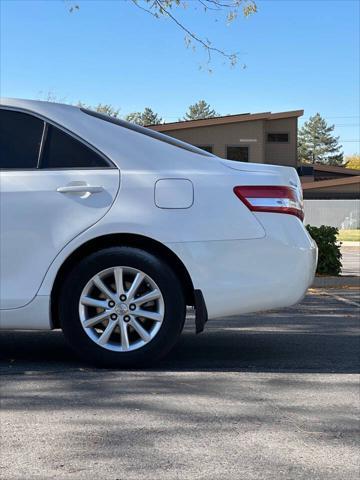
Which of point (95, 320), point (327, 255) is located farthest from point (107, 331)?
point (327, 255)

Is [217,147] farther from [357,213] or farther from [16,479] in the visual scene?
[16,479]

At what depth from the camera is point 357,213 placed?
40.0 metres

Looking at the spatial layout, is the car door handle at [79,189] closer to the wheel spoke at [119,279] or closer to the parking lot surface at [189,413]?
the wheel spoke at [119,279]

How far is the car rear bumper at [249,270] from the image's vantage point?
4.43m

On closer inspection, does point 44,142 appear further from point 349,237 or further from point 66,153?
point 349,237

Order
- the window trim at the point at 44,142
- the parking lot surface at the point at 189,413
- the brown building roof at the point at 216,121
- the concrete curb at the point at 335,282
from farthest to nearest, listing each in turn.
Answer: the brown building roof at the point at 216,121, the concrete curb at the point at 335,282, the window trim at the point at 44,142, the parking lot surface at the point at 189,413

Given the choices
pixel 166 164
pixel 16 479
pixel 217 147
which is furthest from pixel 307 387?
pixel 217 147

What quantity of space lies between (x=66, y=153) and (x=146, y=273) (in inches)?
40.0

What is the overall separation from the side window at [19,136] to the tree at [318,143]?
112594mm

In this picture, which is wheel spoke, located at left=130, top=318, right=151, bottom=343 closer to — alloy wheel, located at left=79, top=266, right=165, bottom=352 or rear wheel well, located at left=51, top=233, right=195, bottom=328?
alloy wheel, located at left=79, top=266, right=165, bottom=352

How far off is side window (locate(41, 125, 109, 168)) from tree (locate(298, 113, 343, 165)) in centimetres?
11256

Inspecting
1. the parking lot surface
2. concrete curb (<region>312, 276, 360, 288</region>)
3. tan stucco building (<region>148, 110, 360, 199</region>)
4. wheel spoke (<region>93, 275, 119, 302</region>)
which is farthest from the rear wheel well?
tan stucco building (<region>148, 110, 360, 199</region>)

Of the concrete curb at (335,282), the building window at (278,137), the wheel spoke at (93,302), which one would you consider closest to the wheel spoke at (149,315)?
the wheel spoke at (93,302)

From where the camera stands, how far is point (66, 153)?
4551mm
